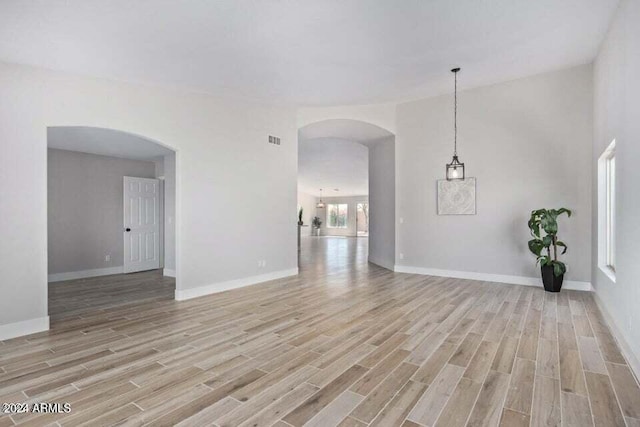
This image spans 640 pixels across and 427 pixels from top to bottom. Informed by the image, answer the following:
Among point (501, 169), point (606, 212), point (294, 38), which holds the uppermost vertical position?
point (294, 38)

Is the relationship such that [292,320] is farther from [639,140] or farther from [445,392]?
[639,140]

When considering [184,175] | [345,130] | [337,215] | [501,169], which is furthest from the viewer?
[337,215]

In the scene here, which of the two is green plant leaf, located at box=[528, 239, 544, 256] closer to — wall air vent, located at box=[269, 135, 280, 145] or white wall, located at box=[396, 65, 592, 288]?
white wall, located at box=[396, 65, 592, 288]

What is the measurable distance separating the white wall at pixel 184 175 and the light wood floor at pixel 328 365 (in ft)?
2.31

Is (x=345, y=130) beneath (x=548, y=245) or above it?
above

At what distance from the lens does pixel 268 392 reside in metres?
2.35

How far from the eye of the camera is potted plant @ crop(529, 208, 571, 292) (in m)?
5.13

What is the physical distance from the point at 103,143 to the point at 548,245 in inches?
305

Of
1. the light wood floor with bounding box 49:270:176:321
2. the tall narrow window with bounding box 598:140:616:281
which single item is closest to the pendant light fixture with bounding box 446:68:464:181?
the tall narrow window with bounding box 598:140:616:281

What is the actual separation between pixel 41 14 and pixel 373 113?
534 centimetres

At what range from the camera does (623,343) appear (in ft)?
10.1

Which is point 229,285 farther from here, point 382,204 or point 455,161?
point 455,161

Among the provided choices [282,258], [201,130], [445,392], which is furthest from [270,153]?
[445,392]

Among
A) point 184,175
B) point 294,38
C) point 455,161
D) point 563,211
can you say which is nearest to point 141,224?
point 184,175
